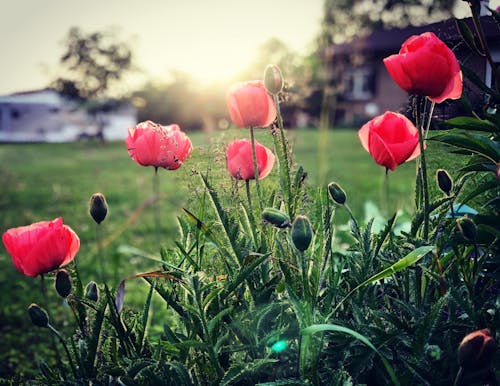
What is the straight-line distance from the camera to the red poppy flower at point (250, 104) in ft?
2.99

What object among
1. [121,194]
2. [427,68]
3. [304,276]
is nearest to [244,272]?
[304,276]

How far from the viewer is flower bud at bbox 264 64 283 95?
0.86m

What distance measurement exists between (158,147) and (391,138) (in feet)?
1.30

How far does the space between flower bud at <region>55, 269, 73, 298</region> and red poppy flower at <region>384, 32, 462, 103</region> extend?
62cm

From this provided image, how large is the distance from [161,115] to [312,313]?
68.6 feet

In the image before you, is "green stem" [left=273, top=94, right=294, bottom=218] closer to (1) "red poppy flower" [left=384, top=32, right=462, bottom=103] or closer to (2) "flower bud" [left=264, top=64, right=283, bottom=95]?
(2) "flower bud" [left=264, top=64, right=283, bottom=95]

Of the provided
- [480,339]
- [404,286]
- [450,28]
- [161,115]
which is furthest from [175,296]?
[161,115]

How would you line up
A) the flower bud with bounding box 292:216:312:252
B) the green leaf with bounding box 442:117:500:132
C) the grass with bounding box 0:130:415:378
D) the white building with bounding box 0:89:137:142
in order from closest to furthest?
the flower bud with bounding box 292:216:312:252
the green leaf with bounding box 442:117:500:132
the grass with bounding box 0:130:415:378
the white building with bounding box 0:89:137:142

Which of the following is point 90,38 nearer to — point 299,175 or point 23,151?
point 23,151

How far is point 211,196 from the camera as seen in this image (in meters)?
0.92

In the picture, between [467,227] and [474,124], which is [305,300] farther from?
[474,124]

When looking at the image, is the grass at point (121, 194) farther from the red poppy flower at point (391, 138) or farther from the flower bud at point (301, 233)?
the flower bud at point (301, 233)

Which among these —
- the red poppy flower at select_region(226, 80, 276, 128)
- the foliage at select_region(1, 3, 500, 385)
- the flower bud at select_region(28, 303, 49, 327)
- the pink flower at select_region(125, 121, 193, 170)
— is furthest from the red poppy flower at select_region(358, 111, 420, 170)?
the flower bud at select_region(28, 303, 49, 327)

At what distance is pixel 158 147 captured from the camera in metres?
0.95
